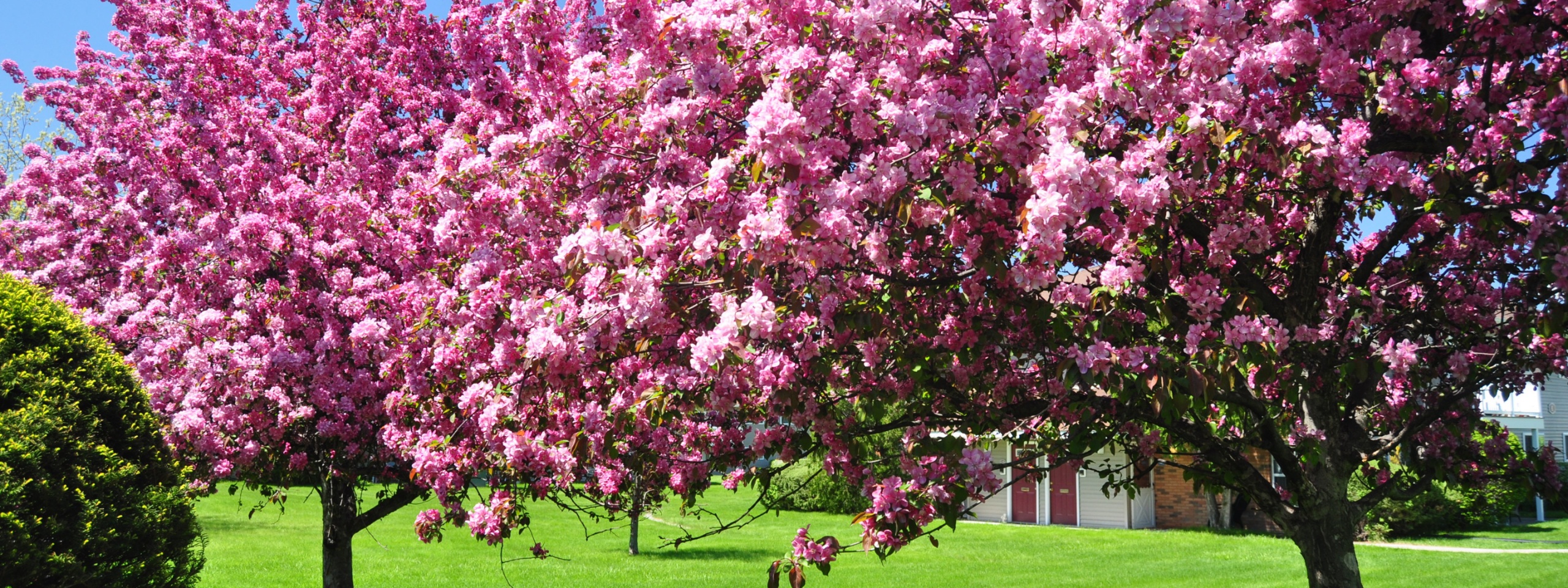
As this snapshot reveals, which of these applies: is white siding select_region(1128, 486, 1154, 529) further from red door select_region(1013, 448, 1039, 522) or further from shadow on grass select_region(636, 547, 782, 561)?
shadow on grass select_region(636, 547, 782, 561)

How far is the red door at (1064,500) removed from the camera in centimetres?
3328

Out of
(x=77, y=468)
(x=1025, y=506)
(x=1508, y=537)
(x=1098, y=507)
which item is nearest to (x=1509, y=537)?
(x=1508, y=537)

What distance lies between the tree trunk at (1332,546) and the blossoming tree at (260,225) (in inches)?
275

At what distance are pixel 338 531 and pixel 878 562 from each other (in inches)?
490

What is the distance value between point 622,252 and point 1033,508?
105 feet

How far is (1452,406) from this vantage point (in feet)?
21.5

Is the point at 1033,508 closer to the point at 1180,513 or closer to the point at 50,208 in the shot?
the point at 1180,513

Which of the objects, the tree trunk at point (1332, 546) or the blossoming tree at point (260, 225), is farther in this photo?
the blossoming tree at point (260, 225)

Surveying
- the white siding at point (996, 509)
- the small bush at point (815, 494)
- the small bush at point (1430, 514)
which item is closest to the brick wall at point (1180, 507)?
the small bush at point (1430, 514)

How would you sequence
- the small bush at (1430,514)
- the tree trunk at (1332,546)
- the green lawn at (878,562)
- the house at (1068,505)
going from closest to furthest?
the tree trunk at (1332,546) < the green lawn at (878,562) < the small bush at (1430,514) < the house at (1068,505)

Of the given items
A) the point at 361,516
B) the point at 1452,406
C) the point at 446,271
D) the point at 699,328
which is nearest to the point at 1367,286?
the point at 1452,406

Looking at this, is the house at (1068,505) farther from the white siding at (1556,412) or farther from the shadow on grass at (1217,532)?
the white siding at (1556,412)

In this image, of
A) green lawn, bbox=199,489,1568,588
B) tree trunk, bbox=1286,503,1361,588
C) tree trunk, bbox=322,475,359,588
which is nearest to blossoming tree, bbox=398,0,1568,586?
tree trunk, bbox=1286,503,1361,588

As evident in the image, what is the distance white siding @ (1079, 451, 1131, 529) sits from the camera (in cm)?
3167
